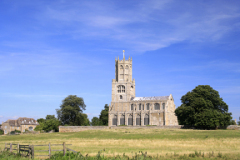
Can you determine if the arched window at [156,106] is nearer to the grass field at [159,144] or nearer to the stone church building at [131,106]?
the stone church building at [131,106]

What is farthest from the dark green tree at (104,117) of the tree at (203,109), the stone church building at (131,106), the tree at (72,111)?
the tree at (203,109)

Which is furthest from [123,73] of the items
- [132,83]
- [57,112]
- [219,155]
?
[219,155]

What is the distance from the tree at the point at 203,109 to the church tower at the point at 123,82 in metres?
27.6

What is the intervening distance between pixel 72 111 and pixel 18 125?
107 feet

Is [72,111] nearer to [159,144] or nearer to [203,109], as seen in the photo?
[203,109]

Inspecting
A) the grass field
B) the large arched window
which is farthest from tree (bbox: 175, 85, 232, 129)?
the large arched window

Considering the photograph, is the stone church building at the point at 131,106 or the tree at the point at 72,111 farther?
the stone church building at the point at 131,106

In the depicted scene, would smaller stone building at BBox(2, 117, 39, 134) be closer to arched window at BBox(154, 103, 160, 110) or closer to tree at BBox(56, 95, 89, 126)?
tree at BBox(56, 95, 89, 126)

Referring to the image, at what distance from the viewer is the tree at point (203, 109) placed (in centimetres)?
6294

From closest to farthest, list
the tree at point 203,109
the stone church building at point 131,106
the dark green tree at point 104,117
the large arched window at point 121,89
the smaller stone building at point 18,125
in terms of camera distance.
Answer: the tree at point 203,109
the stone church building at point 131,106
the large arched window at point 121,89
the smaller stone building at point 18,125
the dark green tree at point 104,117

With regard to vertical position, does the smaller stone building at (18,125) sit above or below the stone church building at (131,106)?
below

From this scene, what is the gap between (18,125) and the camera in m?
106

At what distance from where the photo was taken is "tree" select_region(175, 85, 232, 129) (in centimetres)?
6294

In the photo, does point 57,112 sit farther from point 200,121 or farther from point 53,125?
point 200,121
